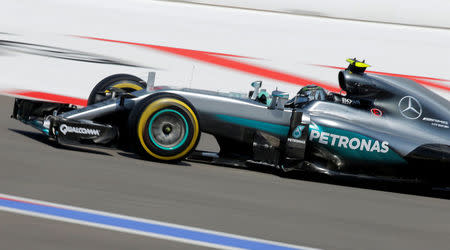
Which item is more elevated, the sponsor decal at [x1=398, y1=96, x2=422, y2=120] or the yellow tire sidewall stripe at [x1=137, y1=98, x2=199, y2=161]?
the sponsor decal at [x1=398, y1=96, x2=422, y2=120]

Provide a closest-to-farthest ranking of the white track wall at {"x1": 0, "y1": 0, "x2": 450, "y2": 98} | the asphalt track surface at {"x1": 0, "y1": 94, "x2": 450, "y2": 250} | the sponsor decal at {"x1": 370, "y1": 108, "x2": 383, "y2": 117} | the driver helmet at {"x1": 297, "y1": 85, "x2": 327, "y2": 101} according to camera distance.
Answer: the asphalt track surface at {"x1": 0, "y1": 94, "x2": 450, "y2": 250}
the sponsor decal at {"x1": 370, "y1": 108, "x2": 383, "y2": 117}
the driver helmet at {"x1": 297, "y1": 85, "x2": 327, "y2": 101}
the white track wall at {"x1": 0, "y1": 0, "x2": 450, "y2": 98}

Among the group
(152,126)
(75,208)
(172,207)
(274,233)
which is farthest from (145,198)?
(152,126)

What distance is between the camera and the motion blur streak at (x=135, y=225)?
3.50 m

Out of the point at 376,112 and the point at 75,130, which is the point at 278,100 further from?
the point at 75,130

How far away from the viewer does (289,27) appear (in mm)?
9062

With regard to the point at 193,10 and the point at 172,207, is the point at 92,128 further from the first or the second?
the point at 193,10

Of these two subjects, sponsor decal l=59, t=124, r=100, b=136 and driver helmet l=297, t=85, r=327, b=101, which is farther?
driver helmet l=297, t=85, r=327, b=101

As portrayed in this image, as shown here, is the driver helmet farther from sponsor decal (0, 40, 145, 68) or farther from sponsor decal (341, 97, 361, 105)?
sponsor decal (0, 40, 145, 68)

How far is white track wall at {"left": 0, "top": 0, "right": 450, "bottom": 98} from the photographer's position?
8.98 m

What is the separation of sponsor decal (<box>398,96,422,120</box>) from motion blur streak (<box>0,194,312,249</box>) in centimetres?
276

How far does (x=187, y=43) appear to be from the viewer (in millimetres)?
9156

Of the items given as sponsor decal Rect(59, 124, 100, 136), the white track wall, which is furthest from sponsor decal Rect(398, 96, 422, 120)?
the white track wall

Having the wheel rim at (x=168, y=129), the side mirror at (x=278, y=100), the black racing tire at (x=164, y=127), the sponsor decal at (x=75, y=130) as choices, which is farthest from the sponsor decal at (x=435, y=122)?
the sponsor decal at (x=75, y=130)

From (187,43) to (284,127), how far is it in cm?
375
